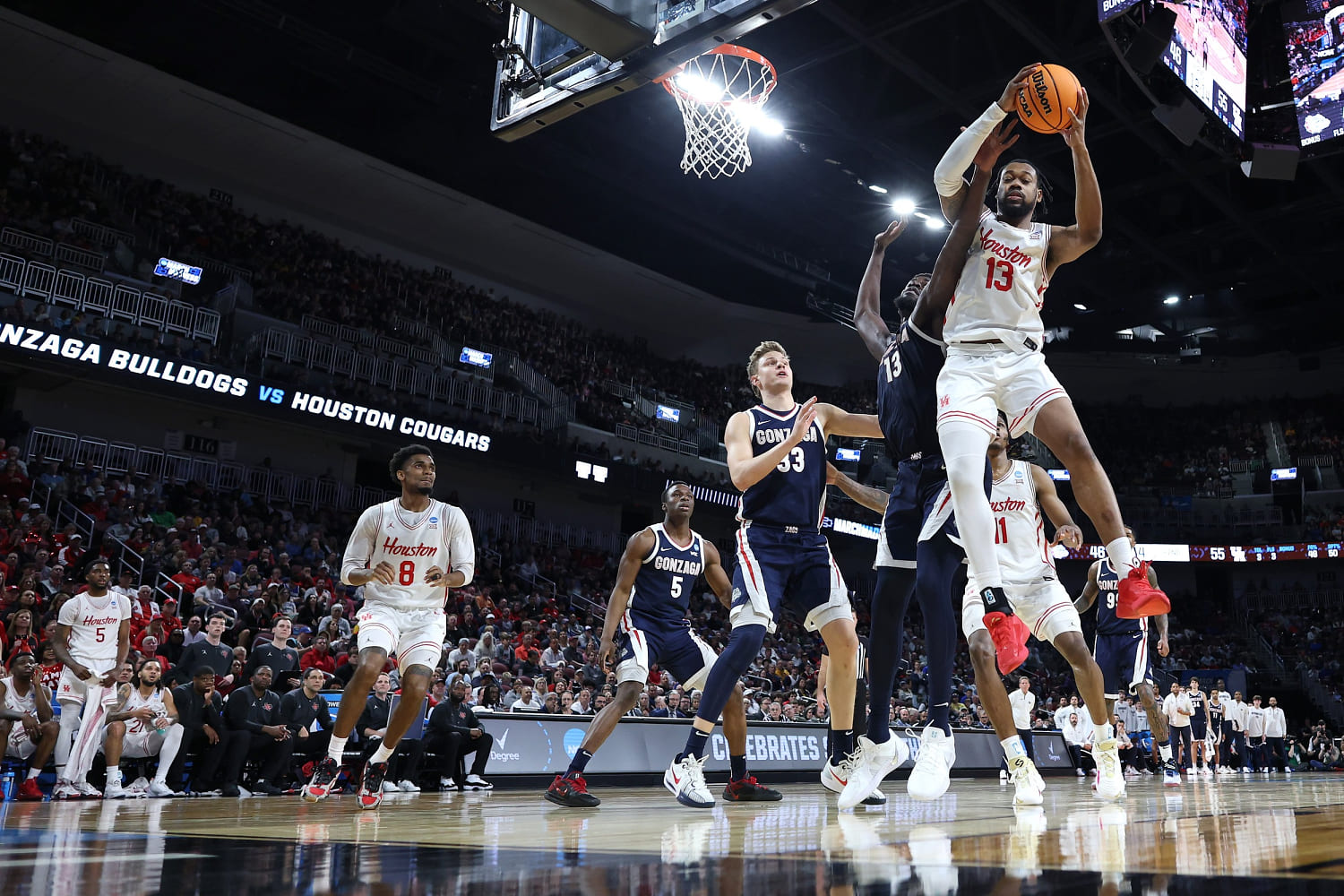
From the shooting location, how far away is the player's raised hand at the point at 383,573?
5.27 meters

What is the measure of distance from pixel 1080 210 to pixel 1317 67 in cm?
832

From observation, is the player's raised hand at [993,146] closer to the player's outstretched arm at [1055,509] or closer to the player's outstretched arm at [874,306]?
the player's outstretched arm at [874,306]

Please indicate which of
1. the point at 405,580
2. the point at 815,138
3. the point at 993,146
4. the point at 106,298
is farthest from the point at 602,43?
the point at 106,298

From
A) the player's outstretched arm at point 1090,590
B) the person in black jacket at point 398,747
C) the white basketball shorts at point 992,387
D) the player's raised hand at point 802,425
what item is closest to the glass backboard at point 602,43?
the player's raised hand at point 802,425

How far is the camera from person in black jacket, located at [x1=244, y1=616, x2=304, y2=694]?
8.88 meters

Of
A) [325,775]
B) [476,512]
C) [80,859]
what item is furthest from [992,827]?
[476,512]

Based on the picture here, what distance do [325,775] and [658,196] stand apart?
17390 mm

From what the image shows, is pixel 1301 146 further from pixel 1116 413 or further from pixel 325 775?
pixel 1116 413

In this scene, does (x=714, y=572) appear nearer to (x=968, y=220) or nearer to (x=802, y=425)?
(x=802, y=425)

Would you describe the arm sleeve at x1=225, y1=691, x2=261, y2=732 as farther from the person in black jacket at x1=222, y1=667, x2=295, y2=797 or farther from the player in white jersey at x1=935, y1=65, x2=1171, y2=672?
the player in white jersey at x1=935, y1=65, x2=1171, y2=672

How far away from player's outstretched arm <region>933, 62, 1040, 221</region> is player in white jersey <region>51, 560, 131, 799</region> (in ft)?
24.3

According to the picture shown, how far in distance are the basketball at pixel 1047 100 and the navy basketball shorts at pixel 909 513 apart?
4.99ft

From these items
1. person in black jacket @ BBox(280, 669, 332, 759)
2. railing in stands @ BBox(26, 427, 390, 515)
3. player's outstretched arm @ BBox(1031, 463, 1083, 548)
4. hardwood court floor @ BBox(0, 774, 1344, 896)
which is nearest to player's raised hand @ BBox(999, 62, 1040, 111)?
player's outstretched arm @ BBox(1031, 463, 1083, 548)

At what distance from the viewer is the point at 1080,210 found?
4090 mm
